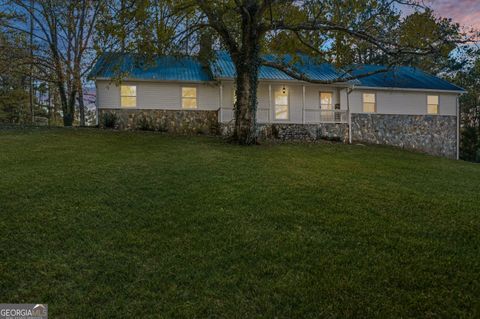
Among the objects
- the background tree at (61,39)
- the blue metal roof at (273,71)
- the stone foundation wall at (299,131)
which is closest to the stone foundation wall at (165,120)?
the stone foundation wall at (299,131)

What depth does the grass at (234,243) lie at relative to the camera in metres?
2.75

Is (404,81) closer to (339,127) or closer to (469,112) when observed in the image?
(339,127)

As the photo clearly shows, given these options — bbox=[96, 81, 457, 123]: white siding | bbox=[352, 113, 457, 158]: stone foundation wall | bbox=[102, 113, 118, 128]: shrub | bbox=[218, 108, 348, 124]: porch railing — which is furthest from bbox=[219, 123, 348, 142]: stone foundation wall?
bbox=[102, 113, 118, 128]: shrub

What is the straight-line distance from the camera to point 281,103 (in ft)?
57.8

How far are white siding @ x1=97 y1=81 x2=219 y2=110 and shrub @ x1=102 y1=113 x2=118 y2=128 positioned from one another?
1.55 ft

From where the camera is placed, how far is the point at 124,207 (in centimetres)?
508

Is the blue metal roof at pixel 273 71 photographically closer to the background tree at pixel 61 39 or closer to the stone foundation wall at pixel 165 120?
the stone foundation wall at pixel 165 120

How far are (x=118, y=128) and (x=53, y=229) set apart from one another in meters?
13.1

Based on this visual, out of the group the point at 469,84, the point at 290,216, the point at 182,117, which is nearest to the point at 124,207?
the point at 290,216

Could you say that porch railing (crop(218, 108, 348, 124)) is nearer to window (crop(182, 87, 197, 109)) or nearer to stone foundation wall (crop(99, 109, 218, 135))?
stone foundation wall (crop(99, 109, 218, 135))

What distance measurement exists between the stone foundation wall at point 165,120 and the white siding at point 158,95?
12.0 inches

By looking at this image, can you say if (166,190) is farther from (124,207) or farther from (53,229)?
(53,229)

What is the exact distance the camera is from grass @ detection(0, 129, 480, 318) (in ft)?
9.01

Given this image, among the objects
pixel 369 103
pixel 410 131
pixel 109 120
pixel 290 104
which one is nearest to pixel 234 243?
pixel 109 120
